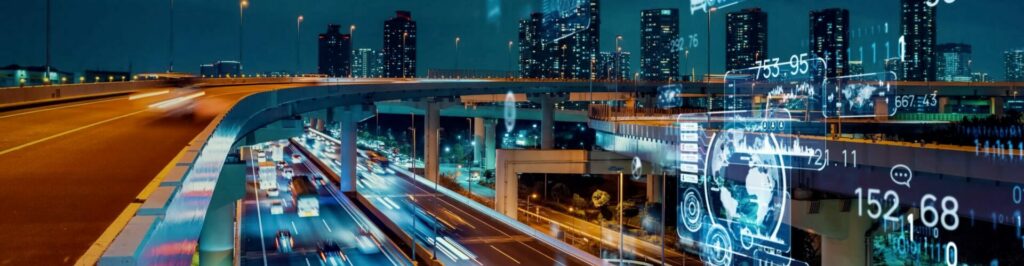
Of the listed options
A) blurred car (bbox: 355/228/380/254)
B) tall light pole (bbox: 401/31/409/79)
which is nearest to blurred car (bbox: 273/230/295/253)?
blurred car (bbox: 355/228/380/254)

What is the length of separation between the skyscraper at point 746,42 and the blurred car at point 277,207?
26.0 m

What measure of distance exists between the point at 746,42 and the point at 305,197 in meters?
26.7

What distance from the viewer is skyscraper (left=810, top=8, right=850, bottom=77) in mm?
32469

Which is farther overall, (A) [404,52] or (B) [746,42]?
(A) [404,52]

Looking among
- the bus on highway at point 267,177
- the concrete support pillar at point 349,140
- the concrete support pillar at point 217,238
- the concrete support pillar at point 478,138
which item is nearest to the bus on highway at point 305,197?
the bus on highway at point 267,177

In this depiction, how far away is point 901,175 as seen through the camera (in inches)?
823

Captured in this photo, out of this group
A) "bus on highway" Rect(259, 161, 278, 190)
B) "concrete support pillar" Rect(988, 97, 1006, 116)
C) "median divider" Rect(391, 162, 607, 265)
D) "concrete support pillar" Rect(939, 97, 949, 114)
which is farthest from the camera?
"concrete support pillar" Rect(939, 97, 949, 114)

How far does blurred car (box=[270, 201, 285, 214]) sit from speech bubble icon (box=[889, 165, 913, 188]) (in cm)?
3234

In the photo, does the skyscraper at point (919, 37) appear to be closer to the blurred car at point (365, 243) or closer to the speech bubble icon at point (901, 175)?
the speech bubble icon at point (901, 175)

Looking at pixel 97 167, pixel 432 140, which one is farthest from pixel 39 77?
pixel 432 140

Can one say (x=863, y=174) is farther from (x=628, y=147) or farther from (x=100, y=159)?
(x=628, y=147)

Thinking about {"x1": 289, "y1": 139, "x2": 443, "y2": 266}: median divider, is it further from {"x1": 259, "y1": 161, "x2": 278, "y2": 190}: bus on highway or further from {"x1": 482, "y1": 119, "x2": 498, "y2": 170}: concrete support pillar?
{"x1": 482, "y1": 119, "x2": 498, "y2": 170}: concrete support pillar

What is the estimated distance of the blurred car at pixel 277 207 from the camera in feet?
149

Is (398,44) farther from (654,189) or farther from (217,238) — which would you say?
(217,238)
